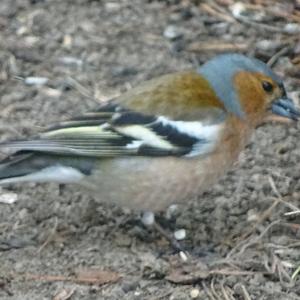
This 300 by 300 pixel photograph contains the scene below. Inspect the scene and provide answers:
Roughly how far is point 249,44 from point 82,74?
1.00 metres

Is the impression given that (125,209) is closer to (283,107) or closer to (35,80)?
(283,107)

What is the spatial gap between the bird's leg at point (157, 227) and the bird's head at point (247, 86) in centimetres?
62

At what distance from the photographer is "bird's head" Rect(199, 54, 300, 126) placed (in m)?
4.72

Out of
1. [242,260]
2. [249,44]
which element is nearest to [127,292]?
[242,260]

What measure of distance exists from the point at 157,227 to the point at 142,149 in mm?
491

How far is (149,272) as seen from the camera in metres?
4.39

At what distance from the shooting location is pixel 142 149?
175 inches

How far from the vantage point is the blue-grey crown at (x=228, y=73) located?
470 centimetres

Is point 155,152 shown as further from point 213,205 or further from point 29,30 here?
point 29,30

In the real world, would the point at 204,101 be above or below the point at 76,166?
above

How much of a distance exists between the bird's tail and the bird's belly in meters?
0.07

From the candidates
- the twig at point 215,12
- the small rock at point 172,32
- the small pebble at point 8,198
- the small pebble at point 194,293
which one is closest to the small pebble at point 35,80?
the small rock at point 172,32

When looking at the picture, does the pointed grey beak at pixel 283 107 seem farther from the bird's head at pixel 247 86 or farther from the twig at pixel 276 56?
the twig at pixel 276 56

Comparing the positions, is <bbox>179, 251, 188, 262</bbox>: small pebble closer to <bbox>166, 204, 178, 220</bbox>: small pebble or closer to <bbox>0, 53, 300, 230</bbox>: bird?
<bbox>0, 53, 300, 230</bbox>: bird
